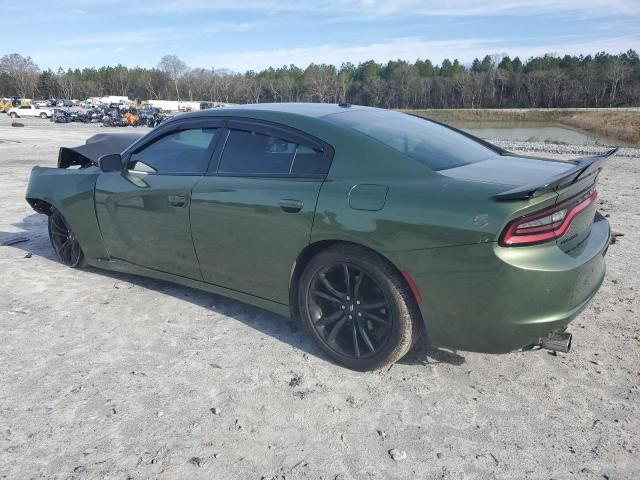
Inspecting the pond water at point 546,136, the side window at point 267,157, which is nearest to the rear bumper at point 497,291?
the side window at point 267,157

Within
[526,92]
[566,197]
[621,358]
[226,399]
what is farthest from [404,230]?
[526,92]

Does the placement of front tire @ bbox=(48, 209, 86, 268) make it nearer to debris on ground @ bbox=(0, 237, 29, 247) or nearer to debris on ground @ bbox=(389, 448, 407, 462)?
debris on ground @ bbox=(0, 237, 29, 247)

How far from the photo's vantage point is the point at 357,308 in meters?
3.03

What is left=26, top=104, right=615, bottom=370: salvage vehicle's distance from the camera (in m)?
2.54

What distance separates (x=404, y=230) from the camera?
8.87ft

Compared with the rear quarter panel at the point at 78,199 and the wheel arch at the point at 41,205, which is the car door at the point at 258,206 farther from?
the wheel arch at the point at 41,205

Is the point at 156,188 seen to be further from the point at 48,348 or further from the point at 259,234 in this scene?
the point at 48,348

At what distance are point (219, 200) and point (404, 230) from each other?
1.42 meters

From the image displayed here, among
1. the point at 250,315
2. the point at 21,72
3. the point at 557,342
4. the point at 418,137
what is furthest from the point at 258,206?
the point at 21,72

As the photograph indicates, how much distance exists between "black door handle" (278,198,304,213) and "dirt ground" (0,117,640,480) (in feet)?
3.16

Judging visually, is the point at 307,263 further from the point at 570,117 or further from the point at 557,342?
the point at 570,117

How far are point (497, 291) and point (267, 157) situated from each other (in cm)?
175

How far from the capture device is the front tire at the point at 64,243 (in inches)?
192

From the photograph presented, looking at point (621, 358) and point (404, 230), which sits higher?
point (404, 230)
